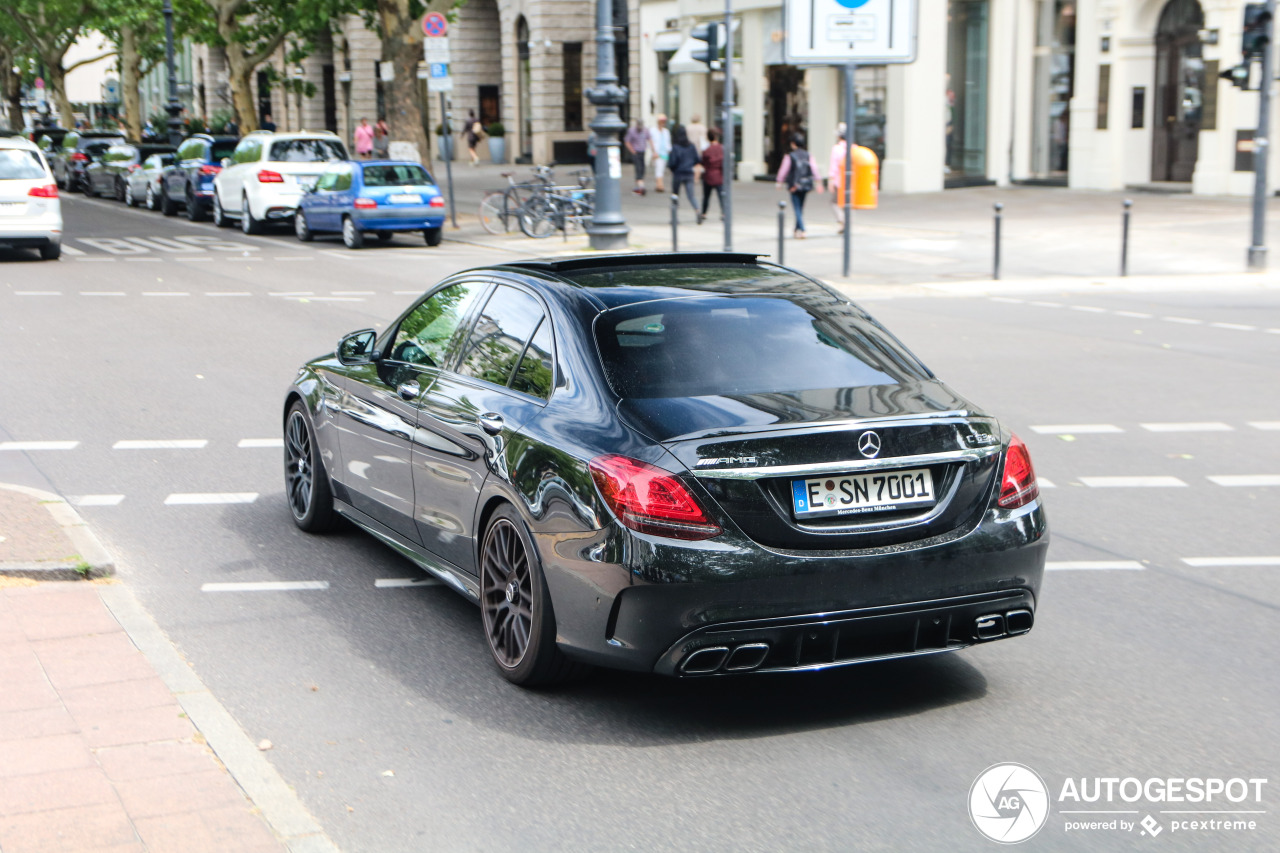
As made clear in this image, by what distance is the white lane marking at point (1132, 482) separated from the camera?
333 inches

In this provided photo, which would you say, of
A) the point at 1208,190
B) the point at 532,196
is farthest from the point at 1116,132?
the point at 532,196

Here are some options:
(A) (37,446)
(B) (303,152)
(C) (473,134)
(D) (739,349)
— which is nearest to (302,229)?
(B) (303,152)

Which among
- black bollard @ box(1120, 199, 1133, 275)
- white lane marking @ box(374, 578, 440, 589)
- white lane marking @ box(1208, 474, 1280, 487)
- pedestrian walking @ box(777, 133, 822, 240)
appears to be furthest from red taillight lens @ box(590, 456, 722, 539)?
pedestrian walking @ box(777, 133, 822, 240)

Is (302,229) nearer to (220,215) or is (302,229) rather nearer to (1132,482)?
(220,215)

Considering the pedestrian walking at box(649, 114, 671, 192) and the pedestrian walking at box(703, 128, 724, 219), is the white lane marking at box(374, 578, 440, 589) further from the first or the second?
the pedestrian walking at box(649, 114, 671, 192)

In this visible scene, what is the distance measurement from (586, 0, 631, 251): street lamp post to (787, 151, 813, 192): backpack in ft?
9.33

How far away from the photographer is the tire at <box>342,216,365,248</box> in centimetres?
2494

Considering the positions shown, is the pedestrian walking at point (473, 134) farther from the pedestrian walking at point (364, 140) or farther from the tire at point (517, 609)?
the tire at point (517, 609)

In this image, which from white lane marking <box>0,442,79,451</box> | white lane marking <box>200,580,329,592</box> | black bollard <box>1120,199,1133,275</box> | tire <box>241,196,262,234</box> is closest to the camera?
white lane marking <box>200,580,329,592</box>

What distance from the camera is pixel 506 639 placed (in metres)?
5.34

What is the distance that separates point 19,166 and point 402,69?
35.2 feet

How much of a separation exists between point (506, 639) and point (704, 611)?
0.98 meters

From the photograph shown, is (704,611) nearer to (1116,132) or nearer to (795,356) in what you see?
(795,356)

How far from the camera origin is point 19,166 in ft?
72.6
